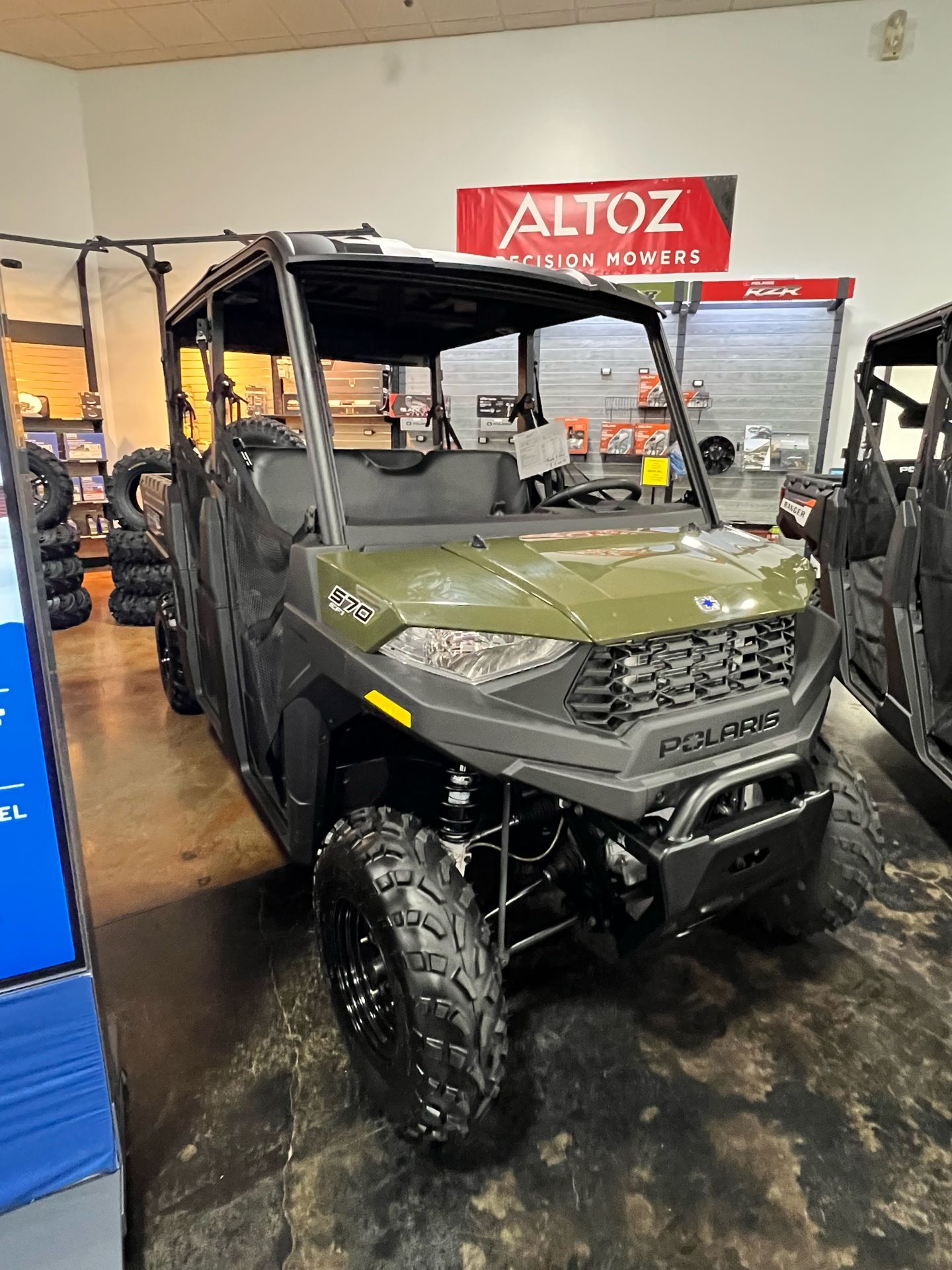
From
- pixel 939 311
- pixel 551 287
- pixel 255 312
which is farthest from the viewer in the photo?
pixel 939 311

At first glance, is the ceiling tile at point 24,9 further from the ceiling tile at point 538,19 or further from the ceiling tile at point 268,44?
the ceiling tile at point 538,19

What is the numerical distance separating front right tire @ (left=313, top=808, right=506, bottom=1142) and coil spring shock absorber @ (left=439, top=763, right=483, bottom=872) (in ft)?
0.20

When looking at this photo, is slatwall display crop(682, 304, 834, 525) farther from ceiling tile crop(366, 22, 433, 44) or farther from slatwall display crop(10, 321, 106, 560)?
slatwall display crop(10, 321, 106, 560)

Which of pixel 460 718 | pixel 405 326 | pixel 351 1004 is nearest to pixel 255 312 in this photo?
pixel 405 326

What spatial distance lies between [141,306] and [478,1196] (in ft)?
27.9

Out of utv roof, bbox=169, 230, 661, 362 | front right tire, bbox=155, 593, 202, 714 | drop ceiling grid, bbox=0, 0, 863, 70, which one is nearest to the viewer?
utv roof, bbox=169, 230, 661, 362

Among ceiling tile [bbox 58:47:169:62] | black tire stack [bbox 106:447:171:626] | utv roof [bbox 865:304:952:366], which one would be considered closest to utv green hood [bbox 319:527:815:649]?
utv roof [bbox 865:304:952:366]

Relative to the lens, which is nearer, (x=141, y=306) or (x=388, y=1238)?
(x=388, y=1238)

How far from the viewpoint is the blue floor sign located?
1.08 meters

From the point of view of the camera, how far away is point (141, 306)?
7645 millimetres

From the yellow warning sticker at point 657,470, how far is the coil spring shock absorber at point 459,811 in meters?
1.45

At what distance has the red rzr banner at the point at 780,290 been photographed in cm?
558

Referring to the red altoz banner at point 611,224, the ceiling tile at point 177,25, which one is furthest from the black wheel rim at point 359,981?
the ceiling tile at point 177,25

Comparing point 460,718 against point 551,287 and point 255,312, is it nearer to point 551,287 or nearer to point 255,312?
point 551,287
